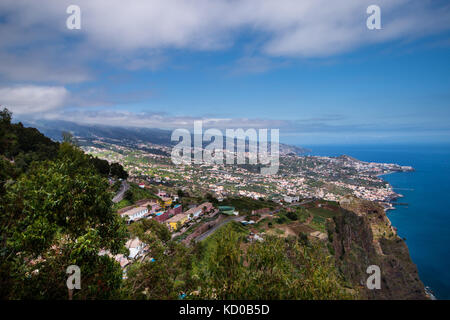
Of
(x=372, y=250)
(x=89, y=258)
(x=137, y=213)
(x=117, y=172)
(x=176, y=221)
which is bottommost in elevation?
(x=372, y=250)

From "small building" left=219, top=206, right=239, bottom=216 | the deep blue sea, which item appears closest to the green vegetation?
"small building" left=219, top=206, right=239, bottom=216

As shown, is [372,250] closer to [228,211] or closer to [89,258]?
[228,211]

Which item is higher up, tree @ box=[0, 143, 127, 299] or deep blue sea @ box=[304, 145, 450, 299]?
tree @ box=[0, 143, 127, 299]

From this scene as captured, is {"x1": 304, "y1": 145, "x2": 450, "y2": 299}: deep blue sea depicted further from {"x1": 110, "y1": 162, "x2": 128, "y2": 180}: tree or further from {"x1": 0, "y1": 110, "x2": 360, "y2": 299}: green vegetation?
{"x1": 110, "y1": 162, "x2": 128, "y2": 180}: tree

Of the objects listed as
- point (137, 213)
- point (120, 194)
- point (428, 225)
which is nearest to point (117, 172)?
point (120, 194)

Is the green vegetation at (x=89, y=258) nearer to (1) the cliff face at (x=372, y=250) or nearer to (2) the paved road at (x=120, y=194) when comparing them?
(1) the cliff face at (x=372, y=250)

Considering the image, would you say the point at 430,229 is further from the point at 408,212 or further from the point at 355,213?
the point at 355,213
